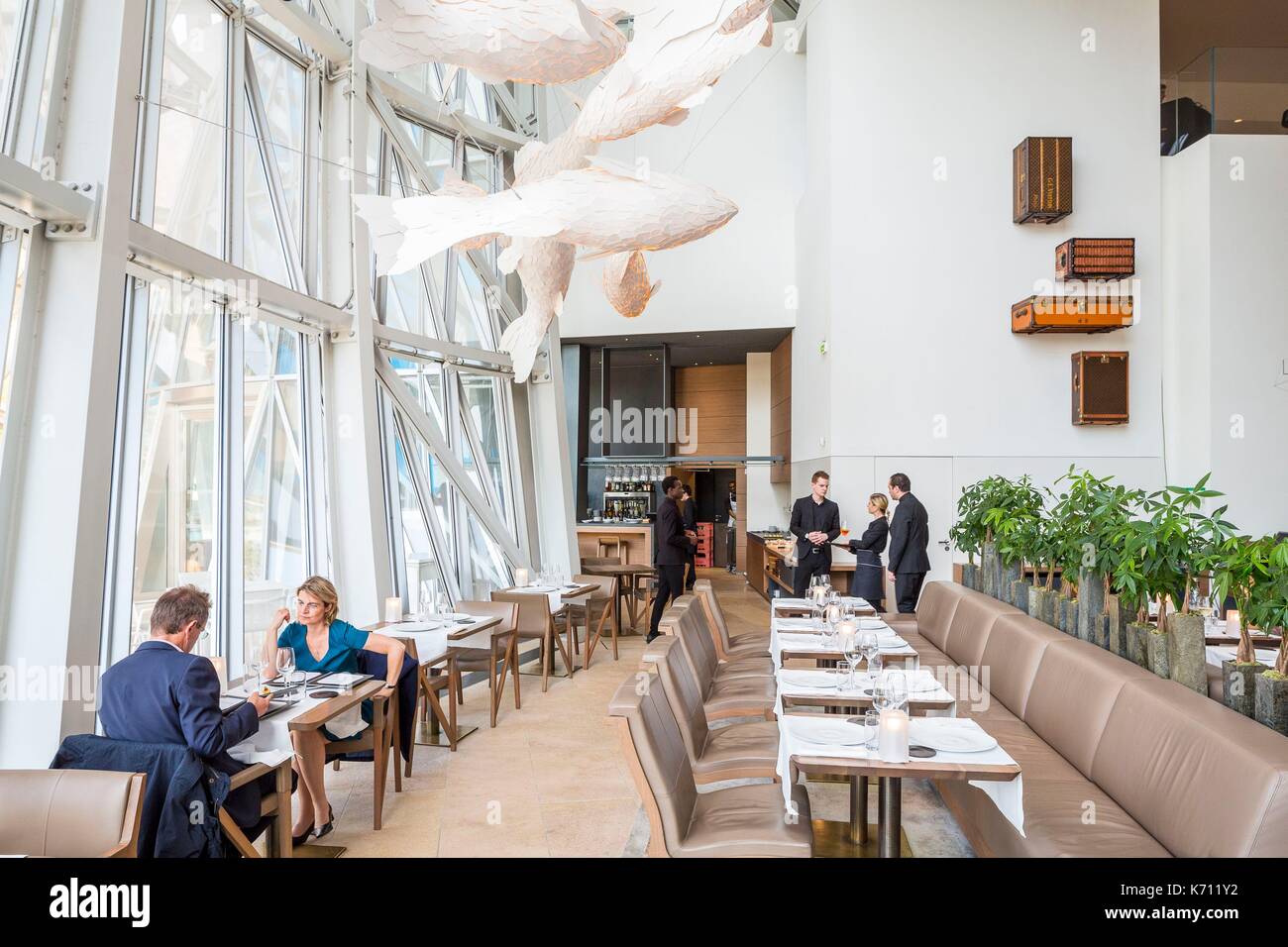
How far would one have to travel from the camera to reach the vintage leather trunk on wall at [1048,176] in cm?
821

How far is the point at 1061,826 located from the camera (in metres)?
2.79

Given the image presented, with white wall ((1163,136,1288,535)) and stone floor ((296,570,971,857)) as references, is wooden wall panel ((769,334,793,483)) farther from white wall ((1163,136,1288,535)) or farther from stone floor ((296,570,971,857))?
stone floor ((296,570,971,857))

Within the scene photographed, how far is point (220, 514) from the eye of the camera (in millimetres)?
4656

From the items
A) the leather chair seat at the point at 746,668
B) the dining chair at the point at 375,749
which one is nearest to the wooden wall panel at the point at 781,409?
the leather chair seat at the point at 746,668

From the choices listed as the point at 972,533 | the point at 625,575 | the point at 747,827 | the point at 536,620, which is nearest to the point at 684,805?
the point at 747,827

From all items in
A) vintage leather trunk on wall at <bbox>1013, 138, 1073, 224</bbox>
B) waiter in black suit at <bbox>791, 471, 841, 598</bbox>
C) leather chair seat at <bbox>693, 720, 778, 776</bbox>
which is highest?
vintage leather trunk on wall at <bbox>1013, 138, 1073, 224</bbox>

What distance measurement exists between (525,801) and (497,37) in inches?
132

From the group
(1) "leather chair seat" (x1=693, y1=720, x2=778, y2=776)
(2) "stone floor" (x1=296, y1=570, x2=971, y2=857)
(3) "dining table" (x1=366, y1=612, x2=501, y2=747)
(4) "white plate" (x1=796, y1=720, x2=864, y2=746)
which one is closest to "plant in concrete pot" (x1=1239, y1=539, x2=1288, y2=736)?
(4) "white plate" (x1=796, y1=720, x2=864, y2=746)

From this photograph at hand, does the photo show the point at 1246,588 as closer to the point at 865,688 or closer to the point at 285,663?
the point at 865,688

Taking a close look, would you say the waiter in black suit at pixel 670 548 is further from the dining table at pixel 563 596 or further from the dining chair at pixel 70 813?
the dining chair at pixel 70 813

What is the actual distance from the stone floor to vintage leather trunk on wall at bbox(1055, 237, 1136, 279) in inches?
233

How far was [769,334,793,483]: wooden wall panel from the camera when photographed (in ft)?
38.3

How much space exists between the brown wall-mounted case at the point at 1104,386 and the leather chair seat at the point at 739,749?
6.04 m

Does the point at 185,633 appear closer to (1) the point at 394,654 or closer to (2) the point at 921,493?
(1) the point at 394,654
